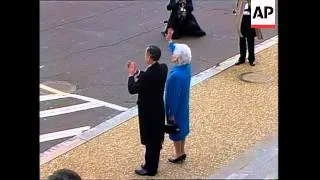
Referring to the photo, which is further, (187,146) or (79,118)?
(79,118)

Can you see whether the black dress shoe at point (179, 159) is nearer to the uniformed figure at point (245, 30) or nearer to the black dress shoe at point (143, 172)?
the black dress shoe at point (143, 172)

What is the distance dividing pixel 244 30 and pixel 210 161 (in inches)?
168

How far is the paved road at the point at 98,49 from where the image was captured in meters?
10.5

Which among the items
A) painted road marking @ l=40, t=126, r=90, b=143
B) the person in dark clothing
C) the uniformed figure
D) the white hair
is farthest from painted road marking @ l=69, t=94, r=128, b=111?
the person in dark clothing

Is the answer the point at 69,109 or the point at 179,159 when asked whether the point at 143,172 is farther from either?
the point at 69,109

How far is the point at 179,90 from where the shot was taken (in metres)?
7.57

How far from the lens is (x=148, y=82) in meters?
7.32

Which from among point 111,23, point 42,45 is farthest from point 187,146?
point 111,23

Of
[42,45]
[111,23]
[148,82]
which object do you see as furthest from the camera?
[111,23]

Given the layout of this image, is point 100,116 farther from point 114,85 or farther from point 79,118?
point 114,85

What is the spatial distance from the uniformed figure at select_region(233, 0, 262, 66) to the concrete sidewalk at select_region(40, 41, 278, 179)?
1039 millimetres

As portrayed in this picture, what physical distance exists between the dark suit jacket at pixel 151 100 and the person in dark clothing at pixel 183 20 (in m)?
6.74

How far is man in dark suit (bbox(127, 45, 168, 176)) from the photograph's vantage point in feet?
24.1
